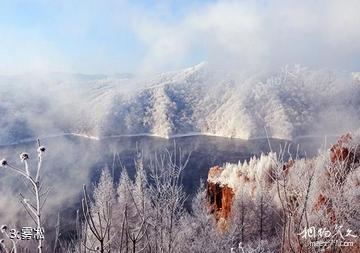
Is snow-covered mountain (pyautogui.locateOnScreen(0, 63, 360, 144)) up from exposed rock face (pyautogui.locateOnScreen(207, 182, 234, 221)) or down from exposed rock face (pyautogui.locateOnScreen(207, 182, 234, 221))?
up

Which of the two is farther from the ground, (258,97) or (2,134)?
(258,97)

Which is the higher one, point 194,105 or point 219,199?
point 194,105

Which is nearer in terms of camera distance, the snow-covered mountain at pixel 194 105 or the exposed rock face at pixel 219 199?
the exposed rock face at pixel 219 199

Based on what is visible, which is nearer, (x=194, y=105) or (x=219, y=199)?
(x=219, y=199)

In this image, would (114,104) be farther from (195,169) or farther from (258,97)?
(195,169)

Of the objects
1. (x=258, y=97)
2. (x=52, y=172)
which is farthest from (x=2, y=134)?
(x=258, y=97)

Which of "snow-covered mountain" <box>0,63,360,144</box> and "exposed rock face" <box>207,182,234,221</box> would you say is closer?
"exposed rock face" <box>207,182,234,221</box>

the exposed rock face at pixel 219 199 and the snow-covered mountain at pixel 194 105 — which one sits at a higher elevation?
the snow-covered mountain at pixel 194 105

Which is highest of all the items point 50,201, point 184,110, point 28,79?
point 28,79
